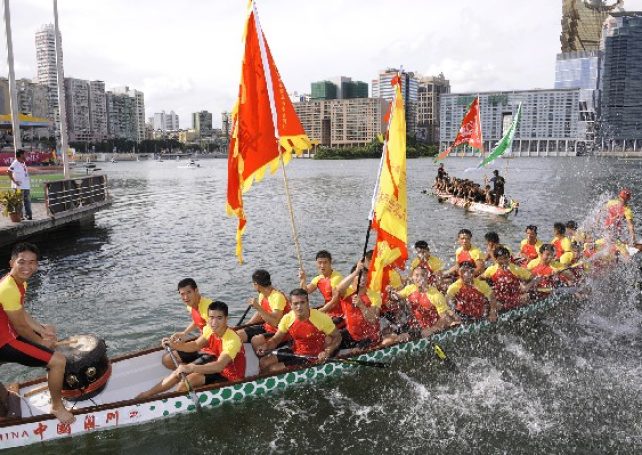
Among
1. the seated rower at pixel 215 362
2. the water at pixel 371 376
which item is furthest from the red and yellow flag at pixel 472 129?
the seated rower at pixel 215 362

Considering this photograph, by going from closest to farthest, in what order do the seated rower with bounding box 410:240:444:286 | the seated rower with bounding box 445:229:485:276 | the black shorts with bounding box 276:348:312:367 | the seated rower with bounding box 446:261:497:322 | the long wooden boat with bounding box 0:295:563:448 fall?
the long wooden boat with bounding box 0:295:563:448
the black shorts with bounding box 276:348:312:367
the seated rower with bounding box 446:261:497:322
the seated rower with bounding box 410:240:444:286
the seated rower with bounding box 445:229:485:276

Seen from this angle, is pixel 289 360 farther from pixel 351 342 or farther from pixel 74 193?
pixel 74 193

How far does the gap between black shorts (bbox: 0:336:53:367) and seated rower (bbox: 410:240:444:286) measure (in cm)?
764

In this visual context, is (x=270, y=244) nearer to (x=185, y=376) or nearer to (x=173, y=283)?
(x=173, y=283)

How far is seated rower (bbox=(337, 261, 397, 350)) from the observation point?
9.64m

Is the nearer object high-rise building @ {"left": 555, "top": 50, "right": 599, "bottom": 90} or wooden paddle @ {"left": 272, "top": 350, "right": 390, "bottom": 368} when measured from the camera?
wooden paddle @ {"left": 272, "top": 350, "right": 390, "bottom": 368}

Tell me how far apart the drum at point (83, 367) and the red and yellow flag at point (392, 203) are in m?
4.53

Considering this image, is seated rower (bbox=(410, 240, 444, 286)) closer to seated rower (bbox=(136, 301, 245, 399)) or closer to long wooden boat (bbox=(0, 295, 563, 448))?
long wooden boat (bbox=(0, 295, 563, 448))

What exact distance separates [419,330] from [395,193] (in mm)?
3271

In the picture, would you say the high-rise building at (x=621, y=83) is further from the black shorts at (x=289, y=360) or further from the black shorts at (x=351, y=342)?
the black shorts at (x=289, y=360)

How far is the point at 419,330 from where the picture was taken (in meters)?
10.3

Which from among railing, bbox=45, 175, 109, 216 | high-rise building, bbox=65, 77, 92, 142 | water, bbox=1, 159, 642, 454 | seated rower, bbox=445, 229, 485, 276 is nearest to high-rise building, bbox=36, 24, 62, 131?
high-rise building, bbox=65, 77, 92, 142

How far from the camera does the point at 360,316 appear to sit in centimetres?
969

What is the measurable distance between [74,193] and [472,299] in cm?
1880
